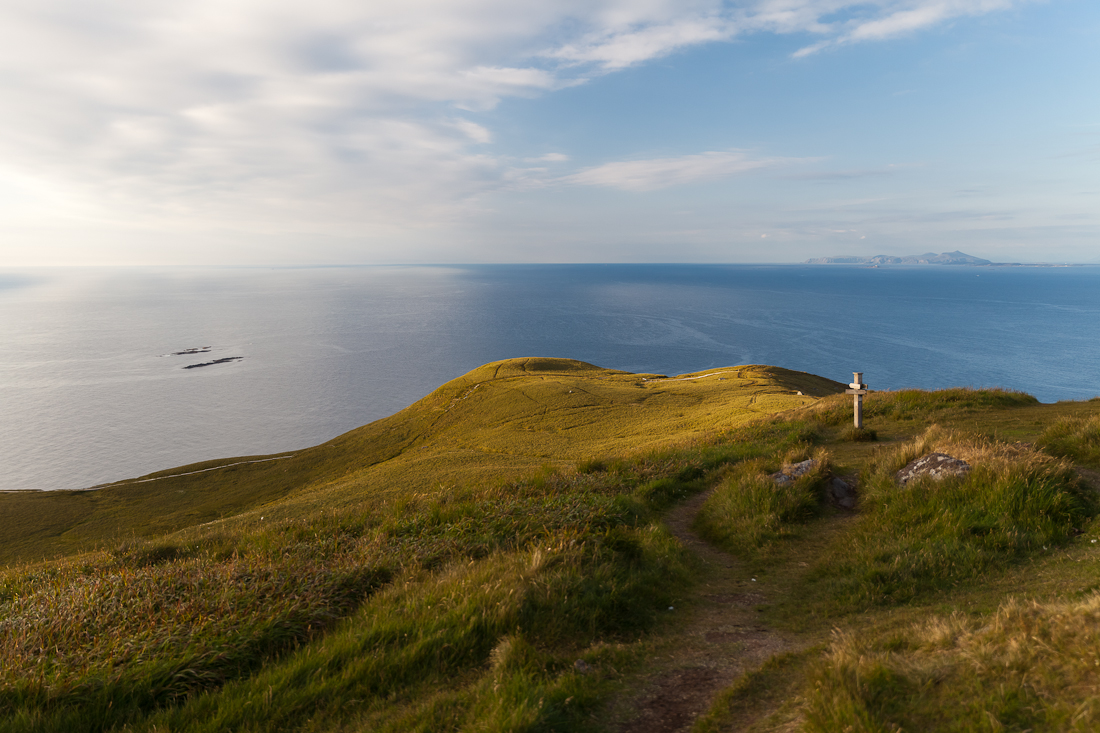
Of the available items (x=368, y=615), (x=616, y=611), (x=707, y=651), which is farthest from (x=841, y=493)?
(x=368, y=615)

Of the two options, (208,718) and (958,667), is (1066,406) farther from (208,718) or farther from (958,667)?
(208,718)

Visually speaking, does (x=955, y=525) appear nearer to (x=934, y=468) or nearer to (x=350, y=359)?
(x=934, y=468)

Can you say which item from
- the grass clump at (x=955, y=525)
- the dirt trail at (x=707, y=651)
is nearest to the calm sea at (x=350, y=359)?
the dirt trail at (x=707, y=651)

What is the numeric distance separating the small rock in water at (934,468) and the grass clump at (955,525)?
176 mm

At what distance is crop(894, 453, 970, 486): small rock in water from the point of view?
9.16 metres

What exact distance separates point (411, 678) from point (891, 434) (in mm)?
16120

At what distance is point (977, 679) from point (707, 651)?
2441 millimetres

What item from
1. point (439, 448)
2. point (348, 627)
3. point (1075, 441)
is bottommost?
point (439, 448)

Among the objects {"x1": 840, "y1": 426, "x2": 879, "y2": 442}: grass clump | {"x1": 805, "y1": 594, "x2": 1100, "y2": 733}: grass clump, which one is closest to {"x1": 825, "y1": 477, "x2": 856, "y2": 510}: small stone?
{"x1": 840, "y1": 426, "x2": 879, "y2": 442}: grass clump

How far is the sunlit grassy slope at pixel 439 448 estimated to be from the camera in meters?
28.8

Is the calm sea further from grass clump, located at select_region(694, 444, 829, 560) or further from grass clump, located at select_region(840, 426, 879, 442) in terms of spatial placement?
grass clump, located at select_region(694, 444, 829, 560)

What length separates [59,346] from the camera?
138 m

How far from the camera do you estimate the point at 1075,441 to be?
11.5 meters

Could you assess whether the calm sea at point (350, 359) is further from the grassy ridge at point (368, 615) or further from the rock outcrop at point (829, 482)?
the rock outcrop at point (829, 482)
